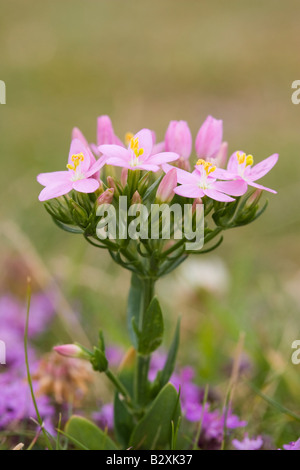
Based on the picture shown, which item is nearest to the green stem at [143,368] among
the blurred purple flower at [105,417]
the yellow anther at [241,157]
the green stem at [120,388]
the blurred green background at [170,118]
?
the green stem at [120,388]

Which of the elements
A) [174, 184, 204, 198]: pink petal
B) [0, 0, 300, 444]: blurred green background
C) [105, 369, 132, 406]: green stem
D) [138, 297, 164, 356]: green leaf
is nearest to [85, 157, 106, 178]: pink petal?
[174, 184, 204, 198]: pink petal

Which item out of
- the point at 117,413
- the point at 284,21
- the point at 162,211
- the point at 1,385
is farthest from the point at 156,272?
the point at 284,21

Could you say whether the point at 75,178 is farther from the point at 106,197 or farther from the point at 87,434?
the point at 87,434

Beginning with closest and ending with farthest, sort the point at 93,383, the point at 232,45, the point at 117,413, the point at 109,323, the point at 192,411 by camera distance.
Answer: the point at 117,413, the point at 192,411, the point at 93,383, the point at 109,323, the point at 232,45

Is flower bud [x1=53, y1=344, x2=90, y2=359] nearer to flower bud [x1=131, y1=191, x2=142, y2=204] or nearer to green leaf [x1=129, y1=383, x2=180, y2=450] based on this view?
green leaf [x1=129, y1=383, x2=180, y2=450]

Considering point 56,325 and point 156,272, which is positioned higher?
point 156,272

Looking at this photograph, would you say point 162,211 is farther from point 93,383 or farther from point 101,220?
point 93,383

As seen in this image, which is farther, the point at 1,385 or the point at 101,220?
the point at 1,385

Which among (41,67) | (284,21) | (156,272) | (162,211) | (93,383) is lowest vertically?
(93,383)
